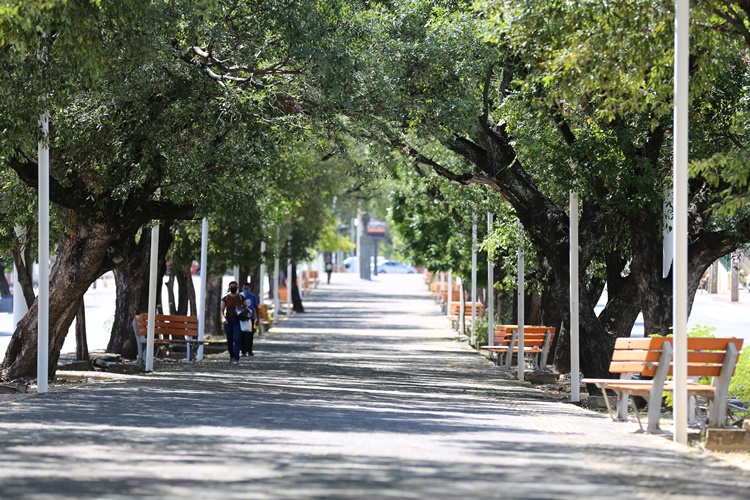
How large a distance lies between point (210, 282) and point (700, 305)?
31.1 metres

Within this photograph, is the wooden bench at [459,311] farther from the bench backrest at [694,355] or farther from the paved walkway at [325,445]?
the bench backrest at [694,355]

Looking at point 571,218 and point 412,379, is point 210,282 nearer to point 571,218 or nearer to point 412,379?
point 412,379

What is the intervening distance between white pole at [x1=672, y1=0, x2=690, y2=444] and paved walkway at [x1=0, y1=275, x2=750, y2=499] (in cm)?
40

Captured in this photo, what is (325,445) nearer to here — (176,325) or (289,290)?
(176,325)

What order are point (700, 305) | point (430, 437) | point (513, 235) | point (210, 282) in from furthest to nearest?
point (700, 305), point (210, 282), point (513, 235), point (430, 437)

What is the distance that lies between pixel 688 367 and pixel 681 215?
166 centimetres

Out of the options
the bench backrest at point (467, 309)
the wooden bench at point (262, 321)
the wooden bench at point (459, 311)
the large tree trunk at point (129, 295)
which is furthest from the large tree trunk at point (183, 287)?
the wooden bench at point (459, 311)

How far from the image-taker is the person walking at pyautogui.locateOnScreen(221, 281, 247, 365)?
25.7 metres

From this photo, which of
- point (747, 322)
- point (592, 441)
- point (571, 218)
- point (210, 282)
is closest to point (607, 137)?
point (571, 218)

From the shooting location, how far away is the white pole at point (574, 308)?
59.5 feet

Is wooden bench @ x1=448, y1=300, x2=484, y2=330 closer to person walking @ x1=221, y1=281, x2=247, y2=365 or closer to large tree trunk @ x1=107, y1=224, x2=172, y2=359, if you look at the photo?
person walking @ x1=221, y1=281, x2=247, y2=365

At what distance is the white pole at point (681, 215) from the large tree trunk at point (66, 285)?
34.0 ft

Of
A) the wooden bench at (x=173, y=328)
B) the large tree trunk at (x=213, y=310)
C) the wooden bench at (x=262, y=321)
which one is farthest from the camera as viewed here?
the wooden bench at (x=262, y=321)

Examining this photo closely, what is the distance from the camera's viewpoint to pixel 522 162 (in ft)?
70.6
